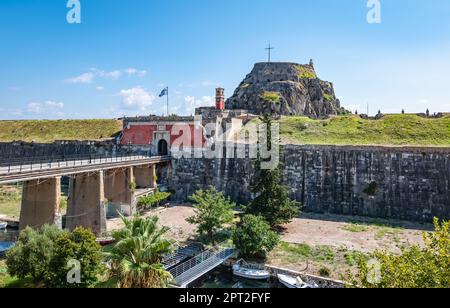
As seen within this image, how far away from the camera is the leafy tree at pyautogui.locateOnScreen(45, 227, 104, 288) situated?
14.1 meters

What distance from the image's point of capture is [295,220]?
27328 millimetres

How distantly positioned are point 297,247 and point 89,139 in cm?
3335

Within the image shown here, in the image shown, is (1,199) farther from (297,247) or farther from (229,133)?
(297,247)

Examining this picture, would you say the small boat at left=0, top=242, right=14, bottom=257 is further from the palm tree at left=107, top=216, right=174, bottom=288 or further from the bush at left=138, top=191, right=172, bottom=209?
the bush at left=138, top=191, right=172, bottom=209

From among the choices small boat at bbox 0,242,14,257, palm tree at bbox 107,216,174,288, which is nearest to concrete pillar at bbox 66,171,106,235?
small boat at bbox 0,242,14,257

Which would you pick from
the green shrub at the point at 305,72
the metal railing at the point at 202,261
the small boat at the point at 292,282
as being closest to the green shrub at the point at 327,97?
the green shrub at the point at 305,72

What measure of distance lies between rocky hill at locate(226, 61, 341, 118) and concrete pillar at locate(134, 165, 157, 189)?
946 inches

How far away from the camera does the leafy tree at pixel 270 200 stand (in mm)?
23516

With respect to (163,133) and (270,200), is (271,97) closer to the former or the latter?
(163,133)

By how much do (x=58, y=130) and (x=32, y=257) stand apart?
131 ft

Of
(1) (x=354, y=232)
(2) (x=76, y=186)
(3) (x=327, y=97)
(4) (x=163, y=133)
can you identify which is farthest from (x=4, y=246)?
(3) (x=327, y=97)

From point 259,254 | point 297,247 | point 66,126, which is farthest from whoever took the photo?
point 66,126

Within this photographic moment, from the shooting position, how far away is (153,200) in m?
30.2
